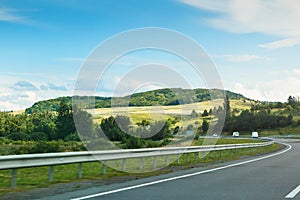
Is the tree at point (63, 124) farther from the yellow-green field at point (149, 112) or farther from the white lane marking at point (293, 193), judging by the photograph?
the white lane marking at point (293, 193)

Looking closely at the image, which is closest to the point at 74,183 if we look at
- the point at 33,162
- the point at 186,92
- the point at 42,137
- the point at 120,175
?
the point at 33,162

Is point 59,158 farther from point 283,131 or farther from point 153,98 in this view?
point 283,131

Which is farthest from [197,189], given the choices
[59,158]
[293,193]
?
[59,158]

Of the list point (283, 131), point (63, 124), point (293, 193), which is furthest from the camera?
point (283, 131)

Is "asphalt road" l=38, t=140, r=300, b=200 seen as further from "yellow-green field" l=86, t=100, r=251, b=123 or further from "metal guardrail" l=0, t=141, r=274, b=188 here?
"yellow-green field" l=86, t=100, r=251, b=123

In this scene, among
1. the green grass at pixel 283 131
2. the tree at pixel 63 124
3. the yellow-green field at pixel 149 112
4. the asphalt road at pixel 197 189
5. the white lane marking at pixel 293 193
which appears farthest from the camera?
the green grass at pixel 283 131

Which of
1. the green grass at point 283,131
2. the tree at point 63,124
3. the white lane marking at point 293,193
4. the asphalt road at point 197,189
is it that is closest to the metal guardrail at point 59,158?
the asphalt road at point 197,189

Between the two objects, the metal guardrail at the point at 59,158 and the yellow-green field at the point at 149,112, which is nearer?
the metal guardrail at the point at 59,158

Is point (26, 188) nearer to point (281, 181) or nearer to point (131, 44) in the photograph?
point (281, 181)

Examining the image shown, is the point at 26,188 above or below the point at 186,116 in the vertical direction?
below

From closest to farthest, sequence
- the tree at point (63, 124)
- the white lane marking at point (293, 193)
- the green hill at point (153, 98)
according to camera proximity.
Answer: the white lane marking at point (293, 193)
the green hill at point (153, 98)
the tree at point (63, 124)

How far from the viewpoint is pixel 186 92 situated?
75.7 feet

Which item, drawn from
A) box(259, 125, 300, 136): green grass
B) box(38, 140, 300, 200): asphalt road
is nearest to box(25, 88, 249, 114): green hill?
box(38, 140, 300, 200): asphalt road

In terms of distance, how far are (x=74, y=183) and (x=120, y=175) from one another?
9.07ft
